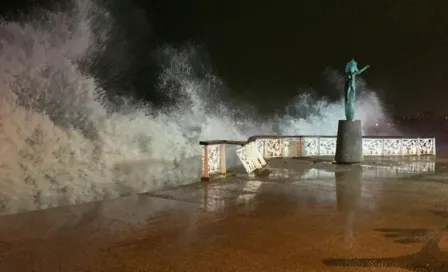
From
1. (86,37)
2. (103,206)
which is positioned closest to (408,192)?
(103,206)

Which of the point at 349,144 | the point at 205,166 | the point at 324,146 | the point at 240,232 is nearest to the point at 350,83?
the point at 349,144

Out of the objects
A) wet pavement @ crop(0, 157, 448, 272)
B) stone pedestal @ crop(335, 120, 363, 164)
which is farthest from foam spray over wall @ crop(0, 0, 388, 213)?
stone pedestal @ crop(335, 120, 363, 164)

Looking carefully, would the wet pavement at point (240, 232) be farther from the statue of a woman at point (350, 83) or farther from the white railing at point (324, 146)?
the white railing at point (324, 146)

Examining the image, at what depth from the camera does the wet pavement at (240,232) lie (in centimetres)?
546

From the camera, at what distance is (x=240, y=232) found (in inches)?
274

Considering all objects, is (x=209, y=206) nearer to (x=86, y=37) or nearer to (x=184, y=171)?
(x=184, y=171)

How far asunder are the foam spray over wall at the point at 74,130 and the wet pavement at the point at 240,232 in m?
3.91

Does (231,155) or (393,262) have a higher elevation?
(231,155)

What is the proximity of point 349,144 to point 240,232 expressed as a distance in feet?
39.8

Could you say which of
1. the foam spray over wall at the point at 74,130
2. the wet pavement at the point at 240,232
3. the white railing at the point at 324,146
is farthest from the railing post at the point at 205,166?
the white railing at the point at 324,146

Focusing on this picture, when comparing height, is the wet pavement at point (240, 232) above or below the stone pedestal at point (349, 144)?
below

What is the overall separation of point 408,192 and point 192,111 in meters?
31.3

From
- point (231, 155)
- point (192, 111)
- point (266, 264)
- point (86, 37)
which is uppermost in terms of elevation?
point (86, 37)

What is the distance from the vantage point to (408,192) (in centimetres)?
1101
